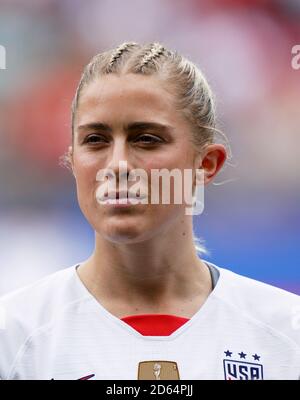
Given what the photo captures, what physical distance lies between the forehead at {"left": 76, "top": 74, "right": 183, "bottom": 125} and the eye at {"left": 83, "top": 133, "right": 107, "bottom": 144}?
0.14 feet

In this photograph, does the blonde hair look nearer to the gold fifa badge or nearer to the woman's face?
the woman's face

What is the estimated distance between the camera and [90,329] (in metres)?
1.79

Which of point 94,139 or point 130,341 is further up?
point 94,139

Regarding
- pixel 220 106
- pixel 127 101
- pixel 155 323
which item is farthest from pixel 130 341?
pixel 220 106

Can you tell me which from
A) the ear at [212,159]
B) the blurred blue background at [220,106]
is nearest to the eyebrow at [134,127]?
the ear at [212,159]

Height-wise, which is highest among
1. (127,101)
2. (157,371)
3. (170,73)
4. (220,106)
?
(220,106)

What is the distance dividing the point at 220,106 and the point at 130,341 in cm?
214

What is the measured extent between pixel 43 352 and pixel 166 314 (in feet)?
1.26

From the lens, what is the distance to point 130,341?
1767 millimetres

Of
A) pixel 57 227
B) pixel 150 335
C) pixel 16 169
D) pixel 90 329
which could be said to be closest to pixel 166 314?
pixel 150 335

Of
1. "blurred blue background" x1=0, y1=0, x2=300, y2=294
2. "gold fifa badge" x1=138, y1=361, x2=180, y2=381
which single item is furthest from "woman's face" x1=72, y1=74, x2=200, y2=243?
"blurred blue background" x1=0, y1=0, x2=300, y2=294

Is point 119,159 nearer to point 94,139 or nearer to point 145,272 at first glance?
point 94,139

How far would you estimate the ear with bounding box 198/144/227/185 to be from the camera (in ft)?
6.32
